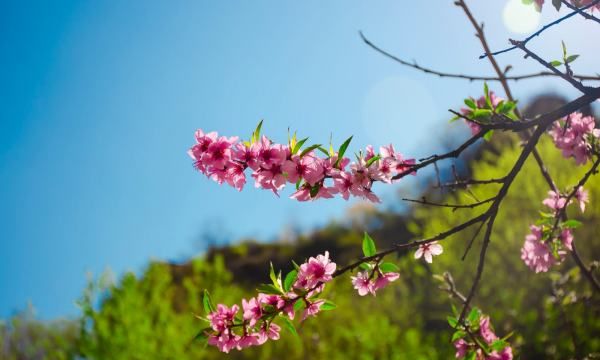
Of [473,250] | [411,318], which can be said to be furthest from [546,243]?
[411,318]

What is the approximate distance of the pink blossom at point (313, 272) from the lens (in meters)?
1.88

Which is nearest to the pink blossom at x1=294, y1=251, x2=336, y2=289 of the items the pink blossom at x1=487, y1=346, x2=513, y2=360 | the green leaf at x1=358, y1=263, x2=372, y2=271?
the green leaf at x1=358, y1=263, x2=372, y2=271

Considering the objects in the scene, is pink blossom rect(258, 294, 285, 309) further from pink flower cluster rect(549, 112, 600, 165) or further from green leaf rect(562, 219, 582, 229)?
pink flower cluster rect(549, 112, 600, 165)

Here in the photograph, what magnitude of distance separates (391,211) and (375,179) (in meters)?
17.2

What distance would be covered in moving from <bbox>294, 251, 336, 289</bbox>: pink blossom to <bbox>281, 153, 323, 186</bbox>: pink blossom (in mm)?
283

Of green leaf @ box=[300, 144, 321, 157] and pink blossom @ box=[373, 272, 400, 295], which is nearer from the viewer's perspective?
green leaf @ box=[300, 144, 321, 157]

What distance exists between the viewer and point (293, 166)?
1.77 meters

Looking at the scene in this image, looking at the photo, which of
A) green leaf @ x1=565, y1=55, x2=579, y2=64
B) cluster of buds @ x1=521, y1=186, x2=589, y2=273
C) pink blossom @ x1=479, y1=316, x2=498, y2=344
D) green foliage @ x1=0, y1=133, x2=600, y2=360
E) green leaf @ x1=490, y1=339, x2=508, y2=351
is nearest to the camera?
green leaf @ x1=565, y1=55, x2=579, y2=64

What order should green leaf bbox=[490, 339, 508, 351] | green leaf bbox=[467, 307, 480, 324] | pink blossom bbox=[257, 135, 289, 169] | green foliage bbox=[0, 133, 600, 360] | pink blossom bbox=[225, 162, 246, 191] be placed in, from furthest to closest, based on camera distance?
green foliage bbox=[0, 133, 600, 360] → green leaf bbox=[467, 307, 480, 324] → green leaf bbox=[490, 339, 508, 351] → pink blossom bbox=[225, 162, 246, 191] → pink blossom bbox=[257, 135, 289, 169]

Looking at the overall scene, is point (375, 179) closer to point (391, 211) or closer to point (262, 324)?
point (262, 324)

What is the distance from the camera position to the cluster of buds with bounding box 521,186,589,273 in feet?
8.61

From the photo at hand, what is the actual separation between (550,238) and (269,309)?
157cm

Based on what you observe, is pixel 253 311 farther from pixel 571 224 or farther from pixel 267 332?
pixel 571 224

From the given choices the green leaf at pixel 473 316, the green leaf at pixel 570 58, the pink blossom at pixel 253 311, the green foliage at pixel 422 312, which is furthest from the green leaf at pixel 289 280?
the green foliage at pixel 422 312
